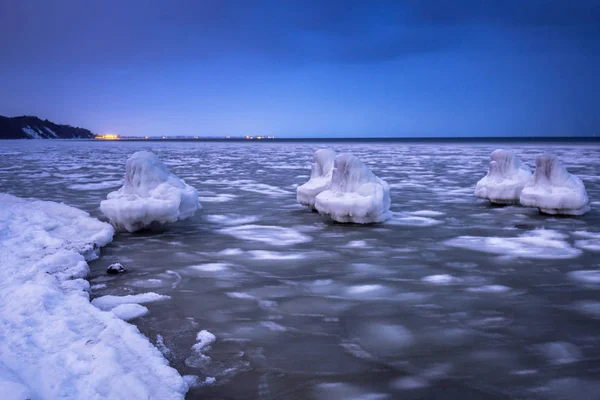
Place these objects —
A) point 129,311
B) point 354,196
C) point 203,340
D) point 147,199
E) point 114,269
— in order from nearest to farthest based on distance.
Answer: point 203,340 → point 129,311 → point 114,269 → point 147,199 → point 354,196

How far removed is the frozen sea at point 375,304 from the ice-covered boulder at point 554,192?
0.35 m

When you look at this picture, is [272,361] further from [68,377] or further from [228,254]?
[228,254]

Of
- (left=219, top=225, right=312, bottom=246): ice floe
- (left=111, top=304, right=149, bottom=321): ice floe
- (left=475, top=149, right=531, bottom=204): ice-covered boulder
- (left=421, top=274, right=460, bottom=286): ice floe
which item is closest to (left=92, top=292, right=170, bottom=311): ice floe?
(left=111, top=304, right=149, bottom=321): ice floe

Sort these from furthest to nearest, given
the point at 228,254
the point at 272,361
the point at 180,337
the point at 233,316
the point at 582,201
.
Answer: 1. the point at 582,201
2. the point at 228,254
3. the point at 233,316
4. the point at 180,337
5. the point at 272,361

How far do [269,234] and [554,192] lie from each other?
18.5 ft

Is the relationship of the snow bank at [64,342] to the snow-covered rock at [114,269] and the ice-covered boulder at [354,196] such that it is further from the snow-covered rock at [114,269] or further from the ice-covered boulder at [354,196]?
the ice-covered boulder at [354,196]

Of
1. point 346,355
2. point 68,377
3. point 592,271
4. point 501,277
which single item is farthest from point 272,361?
point 592,271

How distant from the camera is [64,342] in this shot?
3691 millimetres

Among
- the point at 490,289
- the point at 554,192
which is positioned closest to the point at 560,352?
the point at 490,289

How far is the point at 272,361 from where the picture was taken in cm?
363

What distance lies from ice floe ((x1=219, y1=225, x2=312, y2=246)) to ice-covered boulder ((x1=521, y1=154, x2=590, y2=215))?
4.89m

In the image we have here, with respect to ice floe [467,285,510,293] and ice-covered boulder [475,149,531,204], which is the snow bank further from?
ice-covered boulder [475,149,531,204]

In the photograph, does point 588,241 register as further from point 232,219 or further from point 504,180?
point 232,219

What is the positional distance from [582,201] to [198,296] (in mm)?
7757
